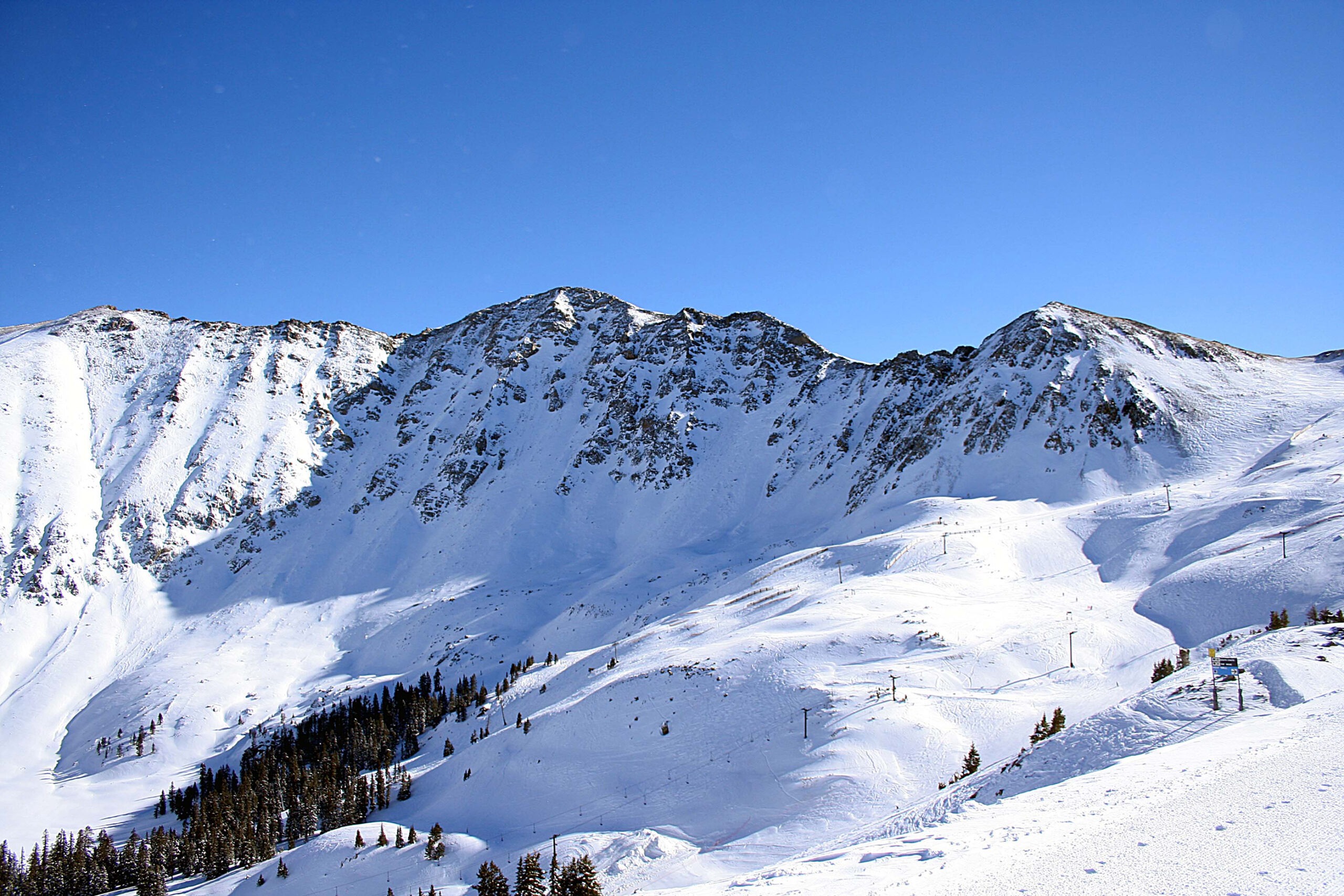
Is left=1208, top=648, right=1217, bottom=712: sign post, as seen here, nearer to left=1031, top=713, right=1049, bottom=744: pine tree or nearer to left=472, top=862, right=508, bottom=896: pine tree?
left=1031, top=713, right=1049, bottom=744: pine tree

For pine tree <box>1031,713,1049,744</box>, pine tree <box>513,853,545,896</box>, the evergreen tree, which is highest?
pine tree <box>1031,713,1049,744</box>

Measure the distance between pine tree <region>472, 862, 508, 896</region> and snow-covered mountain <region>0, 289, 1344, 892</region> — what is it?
4.32 meters

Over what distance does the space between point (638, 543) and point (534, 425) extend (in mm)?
43865

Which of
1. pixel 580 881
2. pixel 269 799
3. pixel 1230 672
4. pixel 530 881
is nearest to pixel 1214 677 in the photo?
pixel 1230 672

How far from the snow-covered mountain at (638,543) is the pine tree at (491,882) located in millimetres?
4325

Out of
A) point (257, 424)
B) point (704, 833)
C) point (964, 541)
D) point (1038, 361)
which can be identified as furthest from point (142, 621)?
point (1038, 361)

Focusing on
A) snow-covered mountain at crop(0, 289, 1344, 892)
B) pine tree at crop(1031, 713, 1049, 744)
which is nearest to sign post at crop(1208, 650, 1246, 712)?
pine tree at crop(1031, 713, 1049, 744)

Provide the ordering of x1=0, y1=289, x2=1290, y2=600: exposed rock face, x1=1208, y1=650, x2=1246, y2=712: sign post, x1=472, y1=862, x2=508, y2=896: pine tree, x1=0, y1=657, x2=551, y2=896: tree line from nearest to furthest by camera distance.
Result: x1=1208, y1=650, x2=1246, y2=712: sign post → x1=472, y1=862, x2=508, y2=896: pine tree → x1=0, y1=657, x2=551, y2=896: tree line → x1=0, y1=289, x2=1290, y2=600: exposed rock face

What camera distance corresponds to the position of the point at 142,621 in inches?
4390

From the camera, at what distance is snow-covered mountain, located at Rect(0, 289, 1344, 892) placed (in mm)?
42625

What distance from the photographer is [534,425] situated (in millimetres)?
144875

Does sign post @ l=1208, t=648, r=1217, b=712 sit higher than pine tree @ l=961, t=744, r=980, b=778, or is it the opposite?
sign post @ l=1208, t=648, r=1217, b=712

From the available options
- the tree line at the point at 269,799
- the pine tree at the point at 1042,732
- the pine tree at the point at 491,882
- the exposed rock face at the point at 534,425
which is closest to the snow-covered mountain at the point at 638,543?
the exposed rock face at the point at 534,425

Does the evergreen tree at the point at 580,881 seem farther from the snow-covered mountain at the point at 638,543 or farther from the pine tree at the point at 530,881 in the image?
the snow-covered mountain at the point at 638,543
